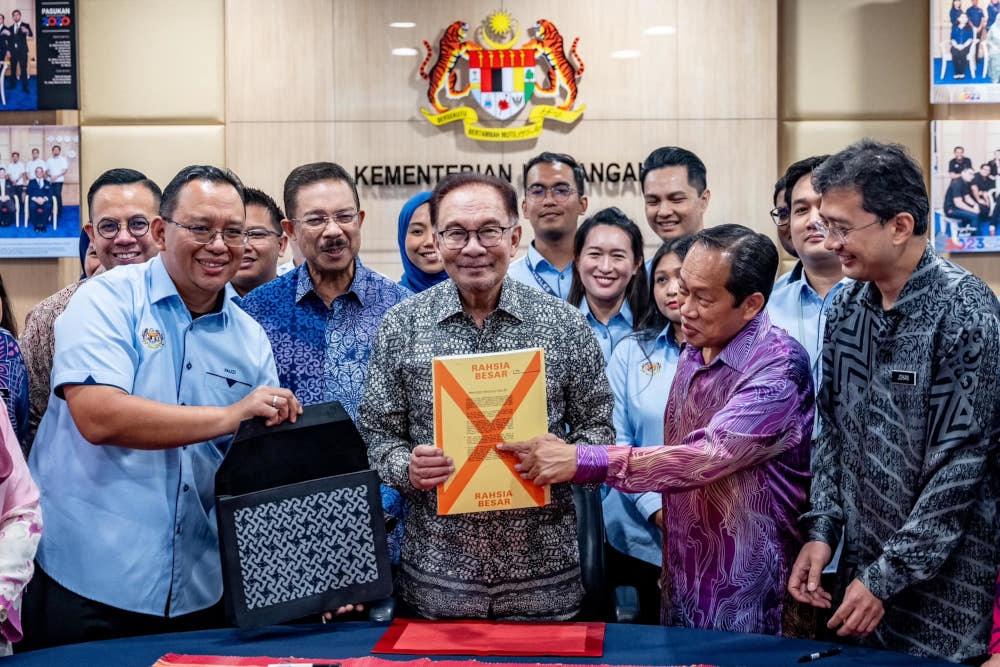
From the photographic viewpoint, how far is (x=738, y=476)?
2166mm

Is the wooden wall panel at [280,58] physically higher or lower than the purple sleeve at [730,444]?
higher

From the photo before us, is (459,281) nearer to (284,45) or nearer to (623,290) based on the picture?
(623,290)

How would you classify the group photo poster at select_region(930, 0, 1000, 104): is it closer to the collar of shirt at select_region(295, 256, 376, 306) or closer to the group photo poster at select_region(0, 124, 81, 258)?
the collar of shirt at select_region(295, 256, 376, 306)

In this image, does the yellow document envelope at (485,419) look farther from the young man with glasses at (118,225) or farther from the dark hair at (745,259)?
the young man with glasses at (118,225)

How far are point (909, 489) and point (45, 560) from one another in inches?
78.3

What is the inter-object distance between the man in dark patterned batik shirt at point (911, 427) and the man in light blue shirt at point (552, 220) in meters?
2.06

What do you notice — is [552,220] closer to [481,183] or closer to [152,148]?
[481,183]

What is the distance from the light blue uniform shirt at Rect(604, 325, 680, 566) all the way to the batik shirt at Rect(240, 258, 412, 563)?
81cm

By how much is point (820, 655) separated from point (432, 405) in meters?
0.98

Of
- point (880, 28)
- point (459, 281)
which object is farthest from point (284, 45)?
point (459, 281)

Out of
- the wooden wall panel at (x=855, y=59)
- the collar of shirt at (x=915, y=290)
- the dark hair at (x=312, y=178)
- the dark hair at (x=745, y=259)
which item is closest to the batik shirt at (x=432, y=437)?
the dark hair at (x=745, y=259)

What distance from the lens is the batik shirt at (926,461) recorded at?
1.91m

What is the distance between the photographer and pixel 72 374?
84.6 inches

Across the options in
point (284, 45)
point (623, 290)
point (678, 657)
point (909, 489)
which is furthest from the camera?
point (284, 45)
